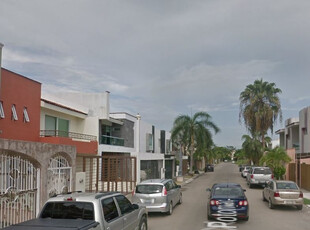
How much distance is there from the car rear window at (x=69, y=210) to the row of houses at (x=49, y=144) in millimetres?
2936

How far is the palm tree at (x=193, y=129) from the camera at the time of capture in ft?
156

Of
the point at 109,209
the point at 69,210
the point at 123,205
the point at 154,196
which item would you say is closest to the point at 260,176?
the point at 154,196

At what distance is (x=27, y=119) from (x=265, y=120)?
37.8m

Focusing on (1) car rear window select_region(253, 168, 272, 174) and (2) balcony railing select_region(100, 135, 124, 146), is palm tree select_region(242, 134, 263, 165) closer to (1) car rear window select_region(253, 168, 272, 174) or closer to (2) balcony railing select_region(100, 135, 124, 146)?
(1) car rear window select_region(253, 168, 272, 174)

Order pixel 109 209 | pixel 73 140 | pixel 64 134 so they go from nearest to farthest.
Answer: pixel 109 209 → pixel 73 140 → pixel 64 134

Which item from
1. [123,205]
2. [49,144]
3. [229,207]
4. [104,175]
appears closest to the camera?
[123,205]

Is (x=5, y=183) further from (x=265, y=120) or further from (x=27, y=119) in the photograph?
(x=265, y=120)

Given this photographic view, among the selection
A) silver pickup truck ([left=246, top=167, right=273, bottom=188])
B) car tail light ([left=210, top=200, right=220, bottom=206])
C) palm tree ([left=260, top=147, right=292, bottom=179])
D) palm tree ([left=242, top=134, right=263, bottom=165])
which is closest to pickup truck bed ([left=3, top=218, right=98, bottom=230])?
car tail light ([left=210, top=200, right=220, bottom=206])

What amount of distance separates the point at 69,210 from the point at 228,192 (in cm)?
805

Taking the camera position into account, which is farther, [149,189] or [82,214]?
[149,189]

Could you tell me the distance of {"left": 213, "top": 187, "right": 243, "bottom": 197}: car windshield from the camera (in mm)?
14062

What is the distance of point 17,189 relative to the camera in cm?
1093

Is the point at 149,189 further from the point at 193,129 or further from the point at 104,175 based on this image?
the point at 193,129

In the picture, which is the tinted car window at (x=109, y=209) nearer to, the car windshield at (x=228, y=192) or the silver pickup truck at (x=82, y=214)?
the silver pickup truck at (x=82, y=214)
